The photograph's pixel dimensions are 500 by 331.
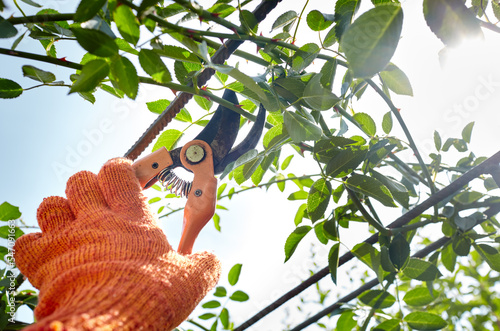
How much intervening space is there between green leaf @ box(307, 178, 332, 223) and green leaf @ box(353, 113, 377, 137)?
0.25 meters

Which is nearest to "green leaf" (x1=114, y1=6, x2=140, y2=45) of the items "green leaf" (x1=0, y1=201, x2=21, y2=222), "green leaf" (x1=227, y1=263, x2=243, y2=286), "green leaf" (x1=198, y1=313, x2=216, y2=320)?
"green leaf" (x1=0, y1=201, x2=21, y2=222)

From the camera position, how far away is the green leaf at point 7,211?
97cm

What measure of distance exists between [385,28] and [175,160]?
1.85 feet

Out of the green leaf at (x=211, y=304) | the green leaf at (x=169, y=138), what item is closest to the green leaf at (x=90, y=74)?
the green leaf at (x=169, y=138)

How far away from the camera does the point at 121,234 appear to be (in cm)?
58

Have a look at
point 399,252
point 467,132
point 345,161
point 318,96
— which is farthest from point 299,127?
point 467,132

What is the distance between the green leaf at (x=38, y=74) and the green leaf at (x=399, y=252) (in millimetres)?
758

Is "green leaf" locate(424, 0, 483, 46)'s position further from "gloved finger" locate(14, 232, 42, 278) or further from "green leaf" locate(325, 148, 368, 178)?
"gloved finger" locate(14, 232, 42, 278)

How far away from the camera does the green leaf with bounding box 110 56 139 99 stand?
471 mm

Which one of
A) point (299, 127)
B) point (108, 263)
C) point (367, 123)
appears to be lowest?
point (108, 263)

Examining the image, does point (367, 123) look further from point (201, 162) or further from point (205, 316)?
point (205, 316)

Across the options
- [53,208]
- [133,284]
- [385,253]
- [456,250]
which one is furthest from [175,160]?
[456,250]

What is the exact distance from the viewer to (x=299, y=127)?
1.96 ft

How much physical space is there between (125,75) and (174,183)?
1.28 ft
